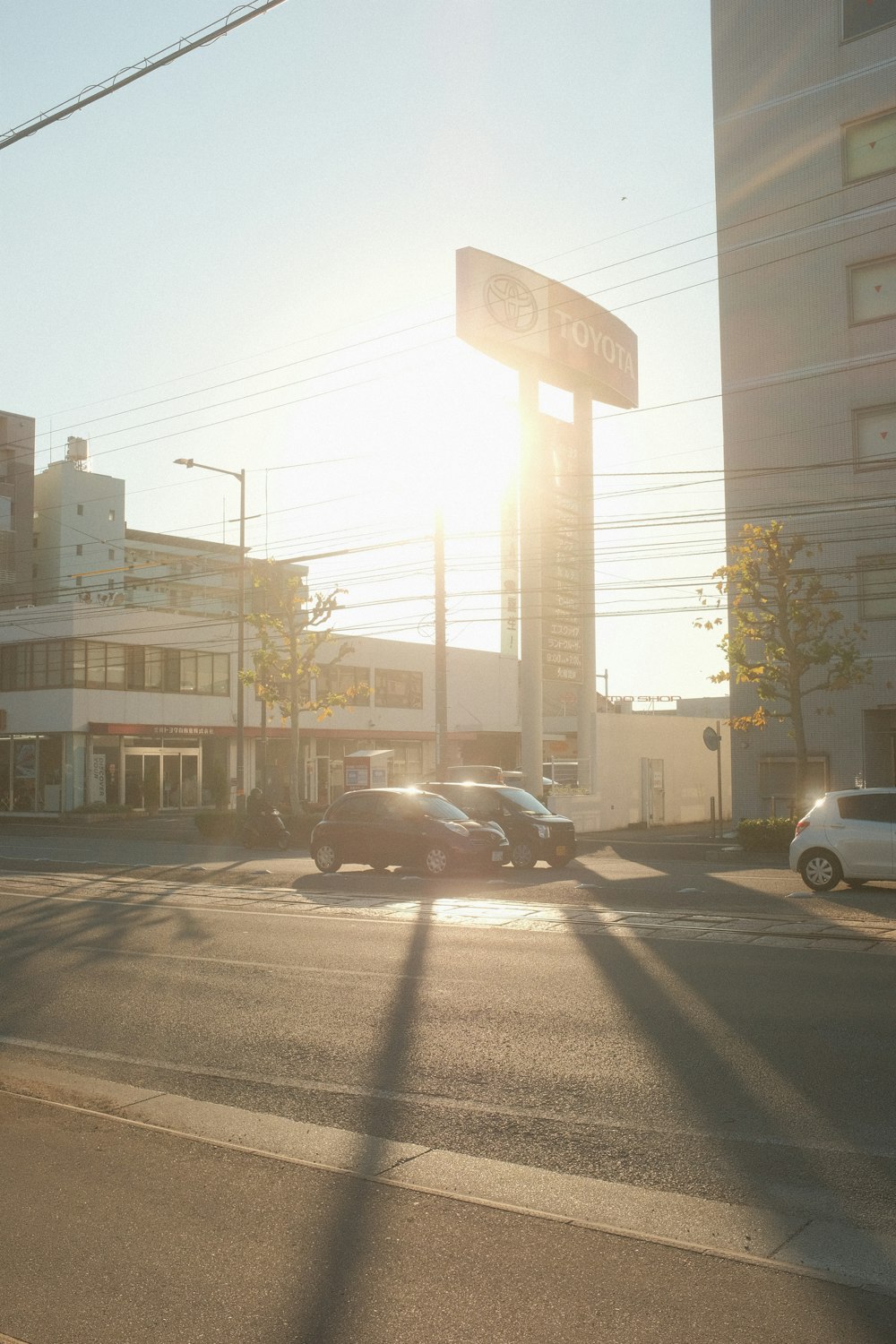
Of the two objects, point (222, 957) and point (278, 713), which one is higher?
point (278, 713)

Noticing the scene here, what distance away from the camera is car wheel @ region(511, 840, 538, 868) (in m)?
24.4

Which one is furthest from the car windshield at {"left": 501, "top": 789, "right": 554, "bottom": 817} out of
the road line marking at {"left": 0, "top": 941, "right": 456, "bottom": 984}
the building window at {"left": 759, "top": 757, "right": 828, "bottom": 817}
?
the road line marking at {"left": 0, "top": 941, "right": 456, "bottom": 984}

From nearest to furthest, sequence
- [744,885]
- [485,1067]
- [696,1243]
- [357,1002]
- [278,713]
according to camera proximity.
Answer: [696,1243] → [485,1067] → [357,1002] → [744,885] → [278,713]

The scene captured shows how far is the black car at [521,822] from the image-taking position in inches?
959

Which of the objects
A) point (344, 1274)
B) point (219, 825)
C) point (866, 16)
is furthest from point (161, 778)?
point (344, 1274)

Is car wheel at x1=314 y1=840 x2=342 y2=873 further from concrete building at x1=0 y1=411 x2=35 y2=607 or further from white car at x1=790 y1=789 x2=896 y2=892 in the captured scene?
concrete building at x1=0 y1=411 x2=35 y2=607

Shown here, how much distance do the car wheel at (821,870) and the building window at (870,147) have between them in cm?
2105

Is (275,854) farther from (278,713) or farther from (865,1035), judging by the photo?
(278,713)

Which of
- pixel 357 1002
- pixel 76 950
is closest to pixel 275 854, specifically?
pixel 76 950

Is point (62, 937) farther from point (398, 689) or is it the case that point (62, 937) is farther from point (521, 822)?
point (398, 689)

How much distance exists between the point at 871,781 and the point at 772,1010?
24.1 meters

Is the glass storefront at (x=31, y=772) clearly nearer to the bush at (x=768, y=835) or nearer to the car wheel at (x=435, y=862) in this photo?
the bush at (x=768, y=835)

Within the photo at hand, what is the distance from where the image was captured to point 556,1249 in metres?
4.84

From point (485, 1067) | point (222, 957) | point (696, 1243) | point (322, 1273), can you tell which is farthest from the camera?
point (222, 957)
